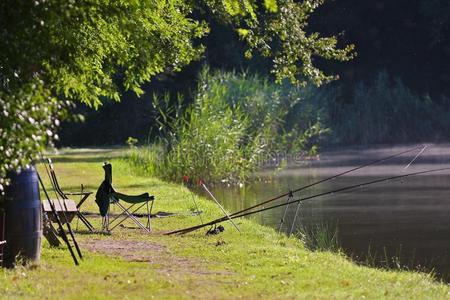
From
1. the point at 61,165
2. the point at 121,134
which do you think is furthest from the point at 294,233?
the point at 121,134

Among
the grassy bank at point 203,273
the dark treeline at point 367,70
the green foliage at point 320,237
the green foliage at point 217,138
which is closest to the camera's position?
the grassy bank at point 203,273

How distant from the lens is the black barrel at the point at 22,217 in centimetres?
1295

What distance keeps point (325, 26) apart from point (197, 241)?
41677mm

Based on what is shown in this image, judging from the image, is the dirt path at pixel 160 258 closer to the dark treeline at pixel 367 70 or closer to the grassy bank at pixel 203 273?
the grassy bank at pixel 203 273

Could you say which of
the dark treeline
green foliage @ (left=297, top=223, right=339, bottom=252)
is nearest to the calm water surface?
green foliage @ (left=297, top=223, right=339, bottom=252)

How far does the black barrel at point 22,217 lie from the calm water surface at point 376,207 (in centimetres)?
526

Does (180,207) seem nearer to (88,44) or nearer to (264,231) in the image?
(264,231)

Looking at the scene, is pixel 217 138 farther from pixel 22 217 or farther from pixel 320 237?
pixel 22 217

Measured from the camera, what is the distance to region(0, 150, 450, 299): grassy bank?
11805mm

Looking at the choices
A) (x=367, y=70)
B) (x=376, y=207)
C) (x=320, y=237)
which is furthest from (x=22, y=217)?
(x=367, y=70)

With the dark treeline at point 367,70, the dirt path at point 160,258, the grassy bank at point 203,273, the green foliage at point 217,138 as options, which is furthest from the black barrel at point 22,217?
the dark treeline at point 367,70

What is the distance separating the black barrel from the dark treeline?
34.3 m

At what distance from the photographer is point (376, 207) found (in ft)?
80.2

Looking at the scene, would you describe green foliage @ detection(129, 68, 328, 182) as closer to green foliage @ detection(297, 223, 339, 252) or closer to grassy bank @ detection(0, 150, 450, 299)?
green foliage @ detection(297, 223, 339, 252)
